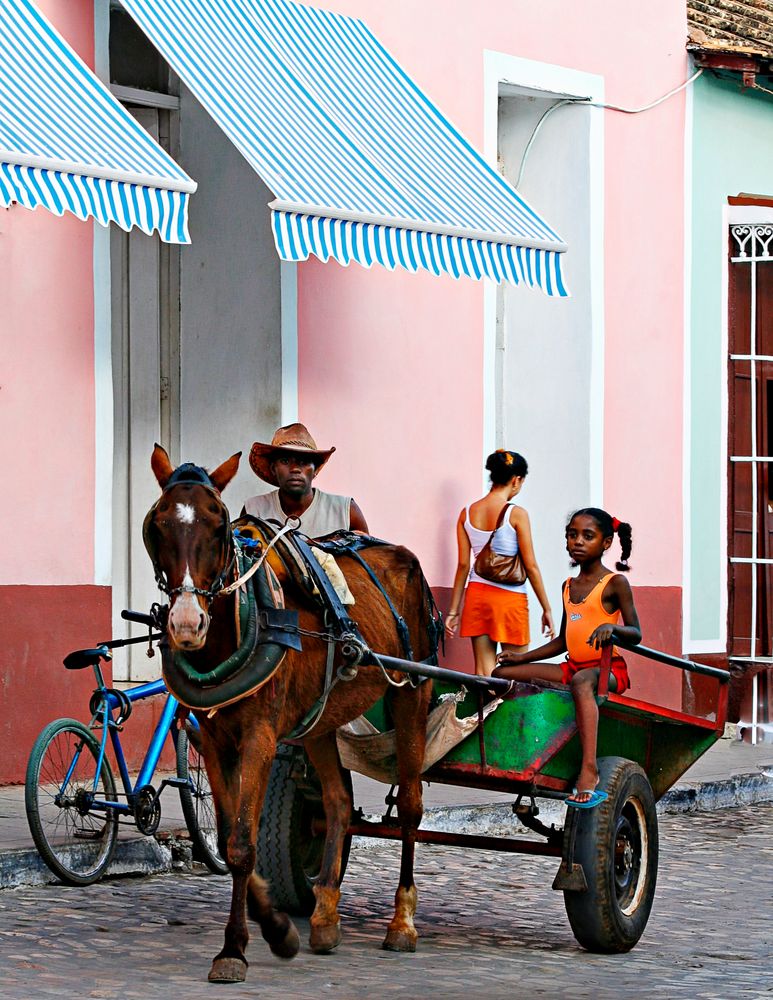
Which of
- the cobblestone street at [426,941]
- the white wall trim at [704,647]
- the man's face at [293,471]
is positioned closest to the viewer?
the cobblestone street at [426,941]

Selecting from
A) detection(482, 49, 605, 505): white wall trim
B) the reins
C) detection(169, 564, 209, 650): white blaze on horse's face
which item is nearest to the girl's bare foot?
the reins

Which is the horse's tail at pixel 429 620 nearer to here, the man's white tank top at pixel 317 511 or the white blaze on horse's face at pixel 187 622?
the man's white tank top at pixel 317 511

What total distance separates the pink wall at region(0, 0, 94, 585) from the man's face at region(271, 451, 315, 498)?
2.28 metres

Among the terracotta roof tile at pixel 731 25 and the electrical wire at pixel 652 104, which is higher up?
the terracotta roof tile at pixel 731 25

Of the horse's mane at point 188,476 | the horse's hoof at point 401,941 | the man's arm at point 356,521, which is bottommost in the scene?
the horse's hoof at point 401,941

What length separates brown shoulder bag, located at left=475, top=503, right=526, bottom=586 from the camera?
10906 mm

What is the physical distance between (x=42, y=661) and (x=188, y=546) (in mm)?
4131

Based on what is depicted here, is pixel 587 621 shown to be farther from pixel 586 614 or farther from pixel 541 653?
pixel 541 653

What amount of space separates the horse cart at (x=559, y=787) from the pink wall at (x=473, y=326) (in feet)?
13.4

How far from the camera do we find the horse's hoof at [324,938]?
20.0 feet

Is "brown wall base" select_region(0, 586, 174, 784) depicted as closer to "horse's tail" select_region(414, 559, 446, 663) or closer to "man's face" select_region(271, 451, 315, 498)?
"man's face" select_region(271, 451, 315, 498)

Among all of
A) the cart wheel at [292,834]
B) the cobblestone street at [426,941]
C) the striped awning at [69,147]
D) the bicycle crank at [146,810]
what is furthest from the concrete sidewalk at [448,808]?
the striped awning at [69,147]

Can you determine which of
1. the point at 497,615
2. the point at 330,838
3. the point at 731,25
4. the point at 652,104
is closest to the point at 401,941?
the point at 330,838

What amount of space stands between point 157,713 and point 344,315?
2.68 m
